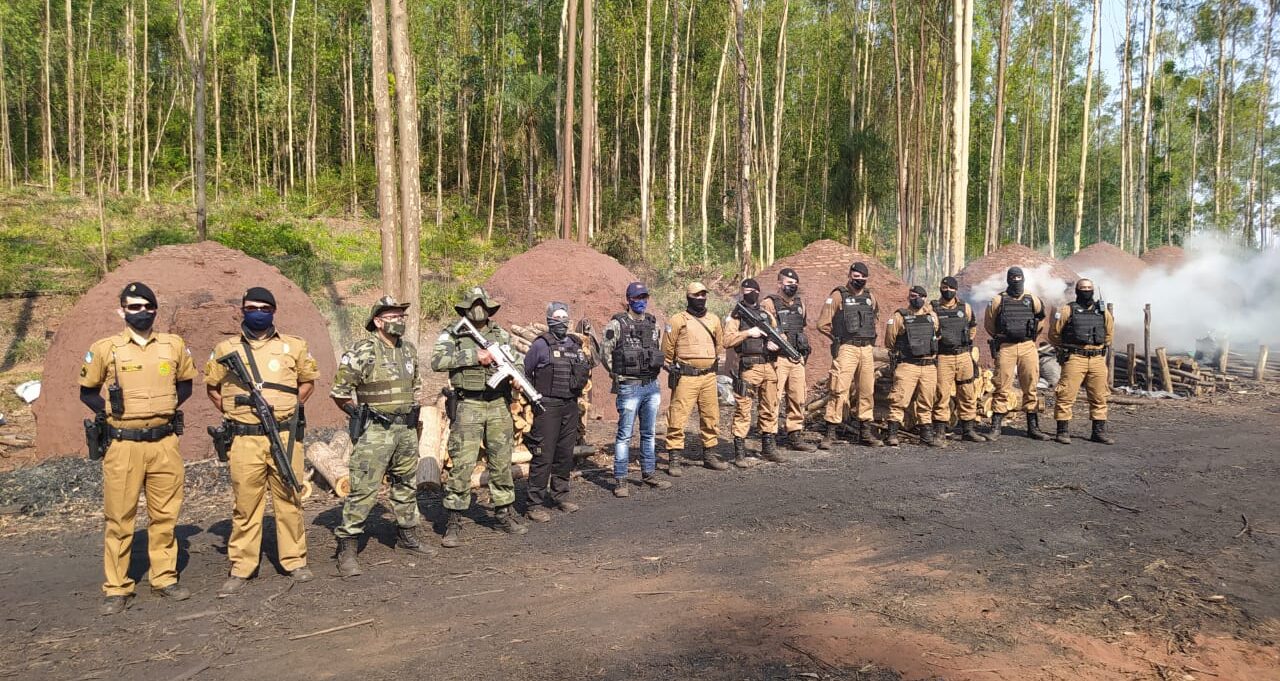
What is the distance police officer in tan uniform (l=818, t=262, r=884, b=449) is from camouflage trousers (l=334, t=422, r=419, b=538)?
566cm

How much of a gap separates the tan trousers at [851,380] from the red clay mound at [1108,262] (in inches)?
503

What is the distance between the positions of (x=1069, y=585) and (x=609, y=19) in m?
26.5

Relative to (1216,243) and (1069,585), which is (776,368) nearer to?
(1069,585)

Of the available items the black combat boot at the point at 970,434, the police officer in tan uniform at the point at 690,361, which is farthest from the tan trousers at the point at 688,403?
the black combat boot at the point at 970,434

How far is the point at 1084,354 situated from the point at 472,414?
792 centimetres

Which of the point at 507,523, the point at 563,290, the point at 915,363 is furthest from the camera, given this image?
the point at 563,290

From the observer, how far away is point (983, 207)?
138 ft

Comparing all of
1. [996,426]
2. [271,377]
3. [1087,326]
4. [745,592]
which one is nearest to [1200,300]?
[1087,326]

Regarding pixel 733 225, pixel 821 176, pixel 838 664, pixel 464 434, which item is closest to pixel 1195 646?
pixel 838 664

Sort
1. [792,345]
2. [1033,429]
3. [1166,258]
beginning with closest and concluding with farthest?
1. [792,345]
2. [1033,429]
3. [1166,258]

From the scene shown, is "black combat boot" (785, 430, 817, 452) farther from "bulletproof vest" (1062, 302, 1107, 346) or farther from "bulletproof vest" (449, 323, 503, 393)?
"bulletproof vest" (449, 323, 503, 393)

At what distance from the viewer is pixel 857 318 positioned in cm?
920

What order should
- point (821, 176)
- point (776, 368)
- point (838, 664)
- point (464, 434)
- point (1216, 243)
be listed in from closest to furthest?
point (838, 664) < point (464, 434) < point (776, 368) < point (1216, 243) < point (821, 176)

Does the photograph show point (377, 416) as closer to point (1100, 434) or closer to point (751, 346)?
point (751, 346)
